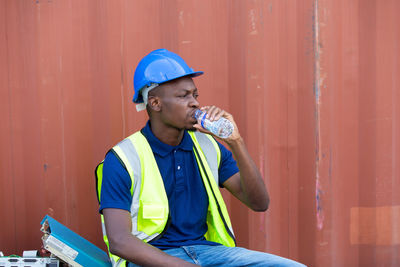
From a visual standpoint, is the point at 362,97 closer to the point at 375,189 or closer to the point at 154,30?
the point at 375,189

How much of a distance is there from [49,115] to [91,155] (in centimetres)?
38

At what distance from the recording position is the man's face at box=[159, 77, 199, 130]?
2436 mm

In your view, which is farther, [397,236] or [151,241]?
[397,236]

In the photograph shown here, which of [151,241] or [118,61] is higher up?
[118,61]

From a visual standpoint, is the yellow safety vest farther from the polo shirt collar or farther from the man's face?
the man's face

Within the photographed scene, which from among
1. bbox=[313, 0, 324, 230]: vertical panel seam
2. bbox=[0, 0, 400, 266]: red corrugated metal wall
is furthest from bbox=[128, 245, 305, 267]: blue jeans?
bbox=[313, 0, 324, 230]: vertical panel seam

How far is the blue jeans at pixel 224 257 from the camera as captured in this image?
2266 millimetres

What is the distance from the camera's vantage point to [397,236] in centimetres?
356

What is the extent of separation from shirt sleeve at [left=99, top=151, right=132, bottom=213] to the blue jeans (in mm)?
304

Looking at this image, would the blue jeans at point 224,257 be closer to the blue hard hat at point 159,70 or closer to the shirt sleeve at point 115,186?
the shirt sleeve at point 115,186

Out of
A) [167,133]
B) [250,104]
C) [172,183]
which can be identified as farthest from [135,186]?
[250,104]

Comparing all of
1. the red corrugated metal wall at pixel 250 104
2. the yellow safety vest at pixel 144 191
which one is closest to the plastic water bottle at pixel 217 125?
the yellow safety vest at pixel 144 191

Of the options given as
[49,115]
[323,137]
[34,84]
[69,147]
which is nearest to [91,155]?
[69,147]

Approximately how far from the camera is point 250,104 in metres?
3.38
